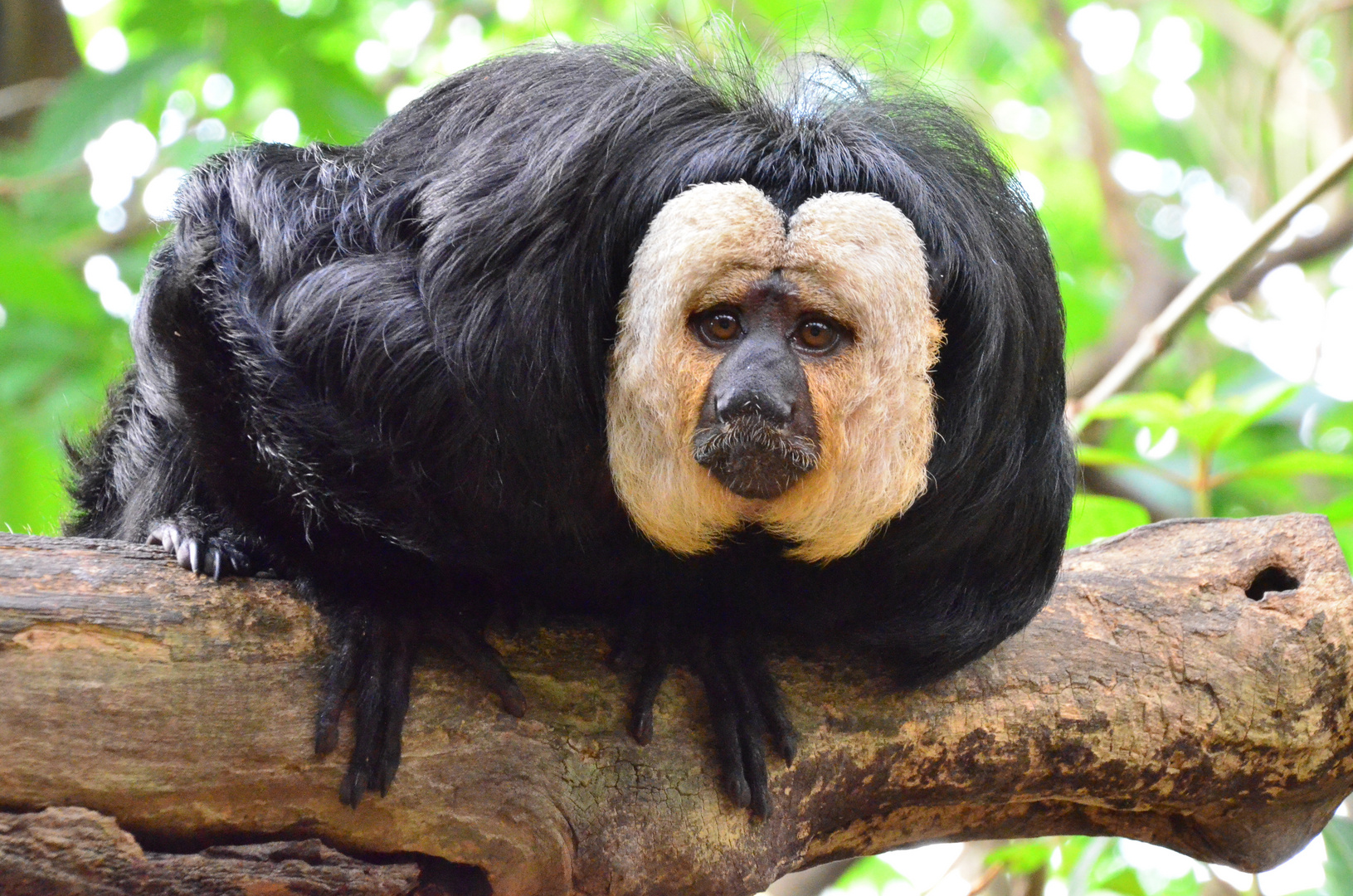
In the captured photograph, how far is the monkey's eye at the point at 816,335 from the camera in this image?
232cm

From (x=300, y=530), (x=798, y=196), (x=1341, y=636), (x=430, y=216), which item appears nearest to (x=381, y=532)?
(x=300, y=530)

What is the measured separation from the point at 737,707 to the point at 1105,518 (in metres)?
1.66

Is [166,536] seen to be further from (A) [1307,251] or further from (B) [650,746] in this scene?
(A) [1307,251]

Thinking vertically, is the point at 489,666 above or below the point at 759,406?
below

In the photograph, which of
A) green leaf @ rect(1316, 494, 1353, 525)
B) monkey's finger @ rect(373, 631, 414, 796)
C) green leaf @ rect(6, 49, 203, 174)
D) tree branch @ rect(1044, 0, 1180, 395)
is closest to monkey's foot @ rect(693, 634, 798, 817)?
monkey's finger @ rect(373, 631, 414, 796)

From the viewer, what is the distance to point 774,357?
2.22 meters

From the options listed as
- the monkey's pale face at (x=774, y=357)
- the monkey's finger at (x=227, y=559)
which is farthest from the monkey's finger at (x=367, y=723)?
the monkey's pale face at (x=774, y=357)

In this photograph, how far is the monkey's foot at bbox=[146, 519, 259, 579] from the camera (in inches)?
93.0

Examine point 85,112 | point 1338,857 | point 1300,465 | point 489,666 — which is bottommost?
point 1338,857

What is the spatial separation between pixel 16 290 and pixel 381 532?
5.68 feet

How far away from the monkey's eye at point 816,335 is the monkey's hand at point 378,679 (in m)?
0.83

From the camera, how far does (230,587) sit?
235 centimetres

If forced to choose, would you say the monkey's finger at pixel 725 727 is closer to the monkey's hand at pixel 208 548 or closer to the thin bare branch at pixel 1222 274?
the monkey's hand at pixel 208 548

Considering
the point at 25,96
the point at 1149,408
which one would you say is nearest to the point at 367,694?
the point at 1149,408
